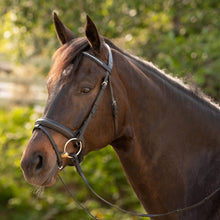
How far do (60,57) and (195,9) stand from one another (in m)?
4.56

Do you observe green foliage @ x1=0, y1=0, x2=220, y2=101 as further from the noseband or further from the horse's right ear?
the noseband

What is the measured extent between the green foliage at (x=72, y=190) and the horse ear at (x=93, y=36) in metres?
3.65

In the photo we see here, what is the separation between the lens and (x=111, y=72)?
2.41 meters

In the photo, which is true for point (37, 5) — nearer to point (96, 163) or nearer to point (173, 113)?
point (96, 163)

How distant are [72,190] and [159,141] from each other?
4182 millimetres

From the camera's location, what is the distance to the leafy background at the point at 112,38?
225 inches

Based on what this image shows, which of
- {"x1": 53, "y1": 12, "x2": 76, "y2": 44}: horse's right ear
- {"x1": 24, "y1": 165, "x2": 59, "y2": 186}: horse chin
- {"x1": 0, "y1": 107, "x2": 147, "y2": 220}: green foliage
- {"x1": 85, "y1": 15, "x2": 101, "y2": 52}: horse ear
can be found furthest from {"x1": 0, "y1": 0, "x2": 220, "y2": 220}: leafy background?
{"x1": 24, "y1": 165, "x2": 59, "y2": 186}: horse chin

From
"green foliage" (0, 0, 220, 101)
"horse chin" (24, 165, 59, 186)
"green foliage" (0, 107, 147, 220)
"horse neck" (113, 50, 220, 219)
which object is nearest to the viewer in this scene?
"horse chin" (24, 165, 59, 186)

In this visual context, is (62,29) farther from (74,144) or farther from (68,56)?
(74,144)

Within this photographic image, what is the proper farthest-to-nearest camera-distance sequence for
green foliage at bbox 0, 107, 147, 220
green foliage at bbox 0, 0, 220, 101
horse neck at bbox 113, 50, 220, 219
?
green foliage at bbox 0, 107, 147, 220 → green foliage at bbox 0, 0, 220, 101 → horse neck at bbox 113, 50, 220, 219

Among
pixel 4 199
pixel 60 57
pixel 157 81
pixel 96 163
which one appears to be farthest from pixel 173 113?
pixel 4 199

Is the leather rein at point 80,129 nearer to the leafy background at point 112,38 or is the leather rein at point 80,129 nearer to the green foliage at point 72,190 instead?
the leafy background at point 112,38

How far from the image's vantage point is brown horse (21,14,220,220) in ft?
7.48

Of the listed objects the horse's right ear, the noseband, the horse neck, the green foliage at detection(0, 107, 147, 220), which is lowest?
the green foliage at detection(0, 107, 147, 220)
